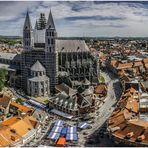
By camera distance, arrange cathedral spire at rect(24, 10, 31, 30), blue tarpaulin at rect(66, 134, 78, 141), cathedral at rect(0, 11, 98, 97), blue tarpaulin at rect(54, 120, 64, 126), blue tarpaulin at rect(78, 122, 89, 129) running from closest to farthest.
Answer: blue tarpaulin at rect(66, 134, 78, 141)
blue tarpaulin at rect(78, 122, 89, 129)
blue tarpaulin at rect(54, 120, 64, 126)
cathedral at rect(0, 11, 98, 97)
cathedral spire at rect(24, 10, 31, 30)

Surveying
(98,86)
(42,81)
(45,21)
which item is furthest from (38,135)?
(45,21)

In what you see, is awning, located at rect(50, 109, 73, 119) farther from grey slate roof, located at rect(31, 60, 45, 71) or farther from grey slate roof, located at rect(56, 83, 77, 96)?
grey slate roof, located at rect(31, 60, 45, 71)

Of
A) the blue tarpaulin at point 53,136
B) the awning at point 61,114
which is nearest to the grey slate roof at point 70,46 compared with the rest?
the awning at point 61,114

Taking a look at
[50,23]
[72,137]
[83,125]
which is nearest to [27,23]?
[50,23]

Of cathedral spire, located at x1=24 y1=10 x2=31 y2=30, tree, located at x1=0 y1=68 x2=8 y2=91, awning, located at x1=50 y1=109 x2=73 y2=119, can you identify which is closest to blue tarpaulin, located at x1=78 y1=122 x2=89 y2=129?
awning, located at x1=50 y1=109 x2=73 y2=119

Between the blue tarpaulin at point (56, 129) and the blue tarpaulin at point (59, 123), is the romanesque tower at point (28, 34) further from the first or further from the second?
the blue tarpaulin at point (56, 129)

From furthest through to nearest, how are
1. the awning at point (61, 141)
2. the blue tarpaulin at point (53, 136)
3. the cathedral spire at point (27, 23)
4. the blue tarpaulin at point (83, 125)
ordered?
the cathedral spire at point (27, 23) < the blue tarpaulin at point (83, 125) < the blue tarpaulin at point (53, 136) < the awning at point (61, 141)

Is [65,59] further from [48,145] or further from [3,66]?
[48,145]

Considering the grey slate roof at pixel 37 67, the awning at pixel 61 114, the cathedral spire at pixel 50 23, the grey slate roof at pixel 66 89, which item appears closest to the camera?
the awning at pixel 61 114
